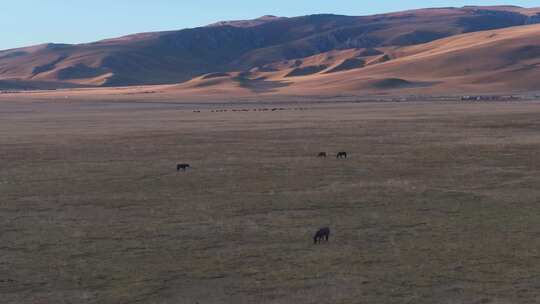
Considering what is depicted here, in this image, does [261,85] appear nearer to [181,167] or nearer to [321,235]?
[181,167]

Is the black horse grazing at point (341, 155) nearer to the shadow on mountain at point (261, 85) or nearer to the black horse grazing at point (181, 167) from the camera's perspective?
the black horse grazing at point (181, 167)

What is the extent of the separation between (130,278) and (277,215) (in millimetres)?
7439

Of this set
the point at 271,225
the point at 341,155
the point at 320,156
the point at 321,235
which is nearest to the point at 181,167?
the point at 320,156

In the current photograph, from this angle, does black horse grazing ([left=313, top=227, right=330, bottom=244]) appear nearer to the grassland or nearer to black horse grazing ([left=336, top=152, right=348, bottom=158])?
the grassland

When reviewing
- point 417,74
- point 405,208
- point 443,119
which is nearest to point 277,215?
point 405,208

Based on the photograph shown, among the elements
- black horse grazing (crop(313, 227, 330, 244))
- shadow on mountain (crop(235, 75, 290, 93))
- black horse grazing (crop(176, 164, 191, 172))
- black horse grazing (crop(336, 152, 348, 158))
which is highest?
black horse grazing (crop(313, 227, 330, 244))

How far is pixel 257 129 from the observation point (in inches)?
2357

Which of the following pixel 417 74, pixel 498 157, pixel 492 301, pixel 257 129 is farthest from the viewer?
pixel 417 74

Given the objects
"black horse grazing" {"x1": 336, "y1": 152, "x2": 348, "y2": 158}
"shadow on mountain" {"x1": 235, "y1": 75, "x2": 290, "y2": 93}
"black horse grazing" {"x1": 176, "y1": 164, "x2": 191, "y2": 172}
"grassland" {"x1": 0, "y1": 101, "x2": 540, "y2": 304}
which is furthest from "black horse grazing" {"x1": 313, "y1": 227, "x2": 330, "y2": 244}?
"shadow on mountain" {"x1": 235, "y1": 75, "x2": 290, "y2": 93}

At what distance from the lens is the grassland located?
1576 cm

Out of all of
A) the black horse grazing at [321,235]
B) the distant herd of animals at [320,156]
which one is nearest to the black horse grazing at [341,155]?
the distant herd of animals at [320,156]

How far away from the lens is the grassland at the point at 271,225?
15758 mm

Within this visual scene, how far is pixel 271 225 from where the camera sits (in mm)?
21578

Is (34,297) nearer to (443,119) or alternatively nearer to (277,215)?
(277,215)
